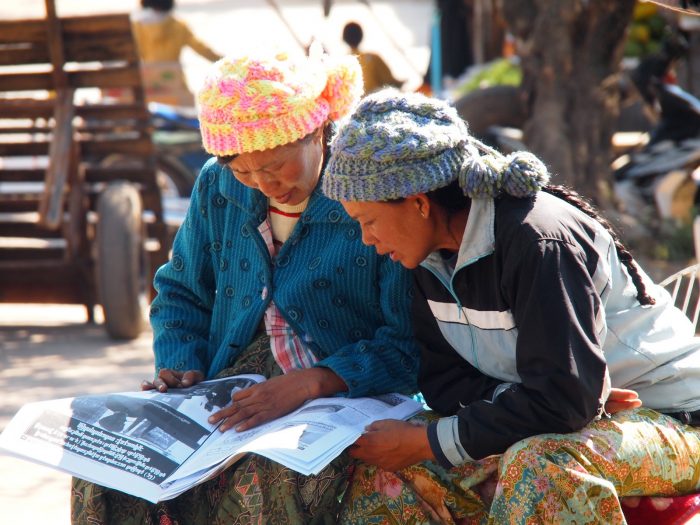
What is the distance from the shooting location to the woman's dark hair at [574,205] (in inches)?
84.1

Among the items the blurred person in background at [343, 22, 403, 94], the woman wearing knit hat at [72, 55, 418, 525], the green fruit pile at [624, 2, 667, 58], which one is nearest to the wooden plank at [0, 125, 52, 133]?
the woman wearing knit hat at [72, 55, 418, 525]

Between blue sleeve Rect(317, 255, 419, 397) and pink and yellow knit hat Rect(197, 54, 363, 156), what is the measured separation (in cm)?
40

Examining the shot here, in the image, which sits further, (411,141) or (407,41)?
(407,41)

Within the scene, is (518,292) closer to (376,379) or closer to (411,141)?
(411,141)

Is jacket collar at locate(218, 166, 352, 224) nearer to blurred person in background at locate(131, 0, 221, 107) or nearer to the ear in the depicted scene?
the ear

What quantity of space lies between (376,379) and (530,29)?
16.5 ft

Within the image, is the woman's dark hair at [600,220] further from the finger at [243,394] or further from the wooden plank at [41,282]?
the wooden plank at [41,282]

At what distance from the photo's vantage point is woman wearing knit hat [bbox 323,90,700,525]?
1.96 metres

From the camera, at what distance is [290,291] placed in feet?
8.32

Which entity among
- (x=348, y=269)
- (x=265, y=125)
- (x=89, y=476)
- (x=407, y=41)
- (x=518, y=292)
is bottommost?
(x=407, y=41)

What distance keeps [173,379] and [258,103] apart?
70 centimetres

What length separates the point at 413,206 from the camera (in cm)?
212

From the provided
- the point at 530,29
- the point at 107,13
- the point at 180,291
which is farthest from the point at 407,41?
the point at 180,291

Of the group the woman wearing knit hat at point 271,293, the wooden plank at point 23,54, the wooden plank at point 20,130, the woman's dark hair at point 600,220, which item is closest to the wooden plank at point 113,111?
the wooden plank at point 20,130
